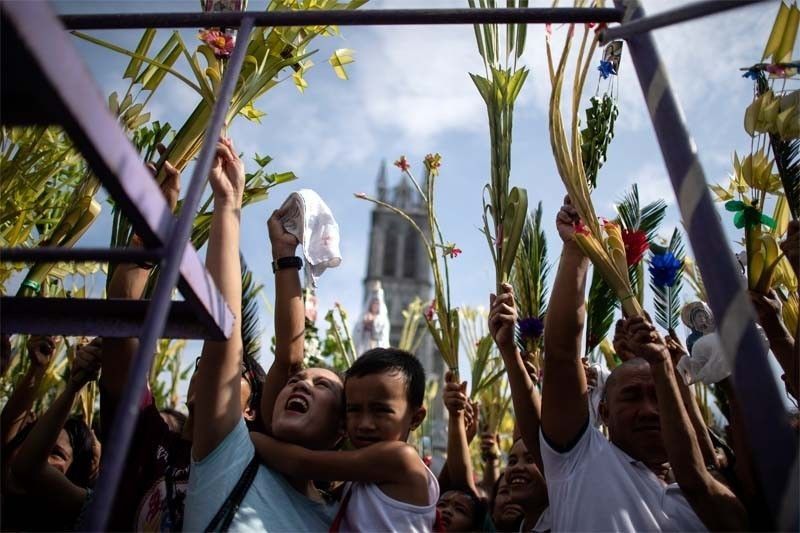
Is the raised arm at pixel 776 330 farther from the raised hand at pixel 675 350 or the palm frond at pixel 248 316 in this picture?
the palm frond at pixel 248 316

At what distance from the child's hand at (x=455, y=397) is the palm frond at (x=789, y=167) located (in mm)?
1416

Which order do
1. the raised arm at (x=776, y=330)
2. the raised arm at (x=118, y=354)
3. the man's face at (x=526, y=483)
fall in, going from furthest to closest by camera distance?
the man's face at (x=526, y=483)
the raised arm at (x=776, y=330)
the raised arm at (x=118, y=354)

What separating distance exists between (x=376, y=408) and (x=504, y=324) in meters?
0.55

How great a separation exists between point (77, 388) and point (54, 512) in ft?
1.36

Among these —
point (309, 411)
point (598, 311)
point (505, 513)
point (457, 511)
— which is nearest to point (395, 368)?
point (309, 411)

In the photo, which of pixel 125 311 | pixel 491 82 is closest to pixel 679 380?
pixel 491 82

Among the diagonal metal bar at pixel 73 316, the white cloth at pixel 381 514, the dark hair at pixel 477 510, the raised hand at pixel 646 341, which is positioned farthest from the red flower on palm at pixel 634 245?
the diagonal metal bar at pixel 73 316

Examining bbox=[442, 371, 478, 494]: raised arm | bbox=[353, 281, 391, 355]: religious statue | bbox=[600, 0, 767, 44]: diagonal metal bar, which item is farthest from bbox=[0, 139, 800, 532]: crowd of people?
bbox=[353, 281, 391, 355]: religious statue

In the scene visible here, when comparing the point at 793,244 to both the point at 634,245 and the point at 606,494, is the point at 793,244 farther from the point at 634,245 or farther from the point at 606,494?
the point at 634,245

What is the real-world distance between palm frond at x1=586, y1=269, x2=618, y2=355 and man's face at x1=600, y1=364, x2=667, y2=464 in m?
1.11

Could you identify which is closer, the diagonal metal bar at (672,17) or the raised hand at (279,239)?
the diagonal metal bar at (672,17)

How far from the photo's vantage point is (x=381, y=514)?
5.36ft

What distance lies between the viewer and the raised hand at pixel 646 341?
5.82 feet

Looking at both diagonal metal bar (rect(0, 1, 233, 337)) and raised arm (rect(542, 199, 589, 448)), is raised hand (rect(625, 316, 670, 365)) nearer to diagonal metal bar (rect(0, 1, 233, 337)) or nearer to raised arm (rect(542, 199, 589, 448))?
raised arm (rect(542, 199, 589, 448))
